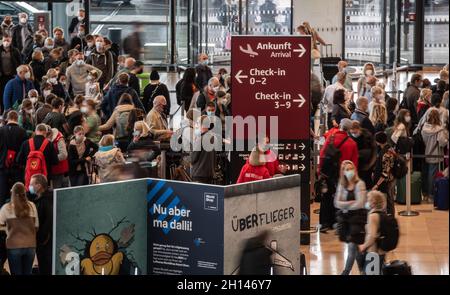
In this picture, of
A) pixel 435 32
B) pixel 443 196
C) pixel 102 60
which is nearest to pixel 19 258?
pixel 443 196

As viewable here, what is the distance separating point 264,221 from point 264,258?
524 millimetres

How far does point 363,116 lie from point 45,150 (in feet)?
15.8

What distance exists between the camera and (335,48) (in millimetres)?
31578

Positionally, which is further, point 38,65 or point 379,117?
point 38,65

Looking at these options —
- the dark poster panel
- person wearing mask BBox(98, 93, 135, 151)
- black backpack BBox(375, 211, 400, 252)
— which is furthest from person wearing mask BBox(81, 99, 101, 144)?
the dark poster panel

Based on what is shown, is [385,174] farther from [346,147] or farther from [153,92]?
[153,92]

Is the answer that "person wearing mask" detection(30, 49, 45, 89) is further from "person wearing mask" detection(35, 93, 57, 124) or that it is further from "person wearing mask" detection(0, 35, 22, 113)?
"person wearing mask" detection(35, 93, 57, 124)

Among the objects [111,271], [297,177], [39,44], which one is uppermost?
[39,44]

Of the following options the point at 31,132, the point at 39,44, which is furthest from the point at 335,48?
the point at 31,132

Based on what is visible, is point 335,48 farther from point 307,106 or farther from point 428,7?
point 307,106

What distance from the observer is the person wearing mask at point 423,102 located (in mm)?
19438

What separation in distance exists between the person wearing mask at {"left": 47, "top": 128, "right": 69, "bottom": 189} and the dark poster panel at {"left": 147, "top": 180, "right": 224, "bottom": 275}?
17.5 ft

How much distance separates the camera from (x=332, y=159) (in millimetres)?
16000

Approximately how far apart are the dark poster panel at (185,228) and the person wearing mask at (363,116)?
663cm
